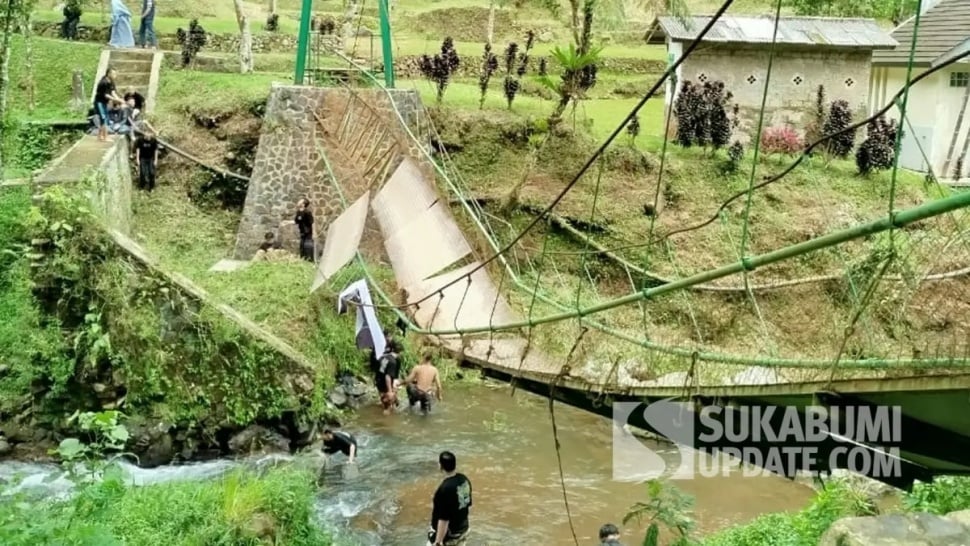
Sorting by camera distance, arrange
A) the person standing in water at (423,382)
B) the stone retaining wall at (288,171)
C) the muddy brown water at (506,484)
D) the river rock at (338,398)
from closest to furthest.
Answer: the muddy brown water at (506,484)
the person standing in water at (423,382)
the river rock at (338,398)
the stone retaining wall at (288,171)

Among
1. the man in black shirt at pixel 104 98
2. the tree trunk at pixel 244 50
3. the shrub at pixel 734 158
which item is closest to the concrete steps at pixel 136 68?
the tree trunk at pixel 244 50

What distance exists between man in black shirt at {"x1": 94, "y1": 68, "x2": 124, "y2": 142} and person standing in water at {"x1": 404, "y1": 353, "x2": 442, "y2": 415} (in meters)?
5.18

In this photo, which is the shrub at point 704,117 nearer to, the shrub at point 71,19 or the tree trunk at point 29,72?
the tree trunk at point 29,72

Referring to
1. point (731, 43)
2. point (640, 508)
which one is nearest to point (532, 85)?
point (731, 43)

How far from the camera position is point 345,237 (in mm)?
7422

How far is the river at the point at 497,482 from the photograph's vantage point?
25.2 ft

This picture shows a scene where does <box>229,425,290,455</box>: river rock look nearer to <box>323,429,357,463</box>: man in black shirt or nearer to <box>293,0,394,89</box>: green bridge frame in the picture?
<box>323,429,357,463</box>: man in black shirt

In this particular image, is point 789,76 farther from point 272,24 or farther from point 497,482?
point 272,24

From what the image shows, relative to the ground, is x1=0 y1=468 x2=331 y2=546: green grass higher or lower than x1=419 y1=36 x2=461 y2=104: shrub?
lower

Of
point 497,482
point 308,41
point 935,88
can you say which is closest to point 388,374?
point 497,482

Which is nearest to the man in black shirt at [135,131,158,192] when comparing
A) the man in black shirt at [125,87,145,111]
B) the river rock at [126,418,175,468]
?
the man in black shirt at [125,87,145,111]

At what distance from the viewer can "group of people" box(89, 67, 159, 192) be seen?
1154 centimetres

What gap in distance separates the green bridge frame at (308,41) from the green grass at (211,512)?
20.9ft

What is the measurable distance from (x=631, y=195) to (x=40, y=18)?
12.2m
